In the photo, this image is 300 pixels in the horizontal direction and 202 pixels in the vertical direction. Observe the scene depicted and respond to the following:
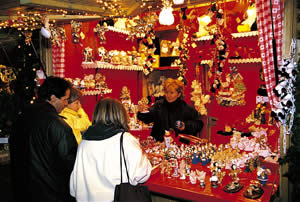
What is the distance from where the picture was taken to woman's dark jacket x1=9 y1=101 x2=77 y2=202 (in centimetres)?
224

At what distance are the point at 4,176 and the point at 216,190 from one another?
4.66m

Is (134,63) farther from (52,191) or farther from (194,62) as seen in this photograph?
(52,191)

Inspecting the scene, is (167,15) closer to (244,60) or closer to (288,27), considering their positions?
(288,27)

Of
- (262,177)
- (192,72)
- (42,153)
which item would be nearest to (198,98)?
(192,72)

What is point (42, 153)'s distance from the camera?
2252 millimetres

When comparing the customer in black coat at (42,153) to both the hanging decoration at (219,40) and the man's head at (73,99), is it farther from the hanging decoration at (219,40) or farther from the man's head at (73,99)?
the hanging decoration at (219,40)

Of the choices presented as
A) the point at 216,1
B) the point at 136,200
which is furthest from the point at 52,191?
the point at 216,1

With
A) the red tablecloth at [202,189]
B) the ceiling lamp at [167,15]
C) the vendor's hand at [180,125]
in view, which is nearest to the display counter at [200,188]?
the red tablecloth at [202,189]

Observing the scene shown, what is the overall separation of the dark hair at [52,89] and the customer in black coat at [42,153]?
0.11 meters

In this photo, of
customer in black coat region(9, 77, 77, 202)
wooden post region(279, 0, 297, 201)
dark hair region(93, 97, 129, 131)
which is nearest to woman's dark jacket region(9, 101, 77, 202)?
customer in black coat region(9, 77, 77, 202)

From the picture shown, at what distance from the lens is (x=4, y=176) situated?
5160 mm

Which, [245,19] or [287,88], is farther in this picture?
[245,19]

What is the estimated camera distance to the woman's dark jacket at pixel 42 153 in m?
2.24

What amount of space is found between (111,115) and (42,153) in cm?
78
